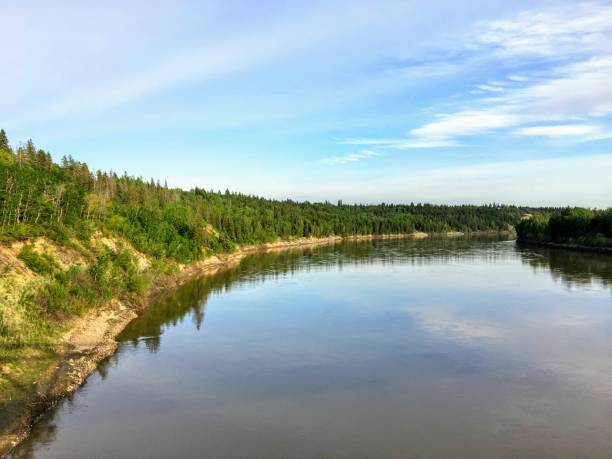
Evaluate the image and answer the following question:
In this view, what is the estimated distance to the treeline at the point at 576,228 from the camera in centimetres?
10475

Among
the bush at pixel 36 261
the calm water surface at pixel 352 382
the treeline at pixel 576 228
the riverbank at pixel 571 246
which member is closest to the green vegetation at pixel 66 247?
the bush at pixel 36 261

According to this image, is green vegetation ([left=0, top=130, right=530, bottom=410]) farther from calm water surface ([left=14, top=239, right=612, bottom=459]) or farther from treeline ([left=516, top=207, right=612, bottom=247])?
treeline ([left=516, top=207, right=612, bottom=247])

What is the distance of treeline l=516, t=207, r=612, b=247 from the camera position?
105 metres

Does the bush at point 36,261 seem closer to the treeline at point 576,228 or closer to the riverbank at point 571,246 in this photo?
the riverbank at point 571,246

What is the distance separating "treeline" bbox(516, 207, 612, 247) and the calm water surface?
63809 mm

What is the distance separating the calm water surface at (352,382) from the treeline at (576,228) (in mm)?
63809

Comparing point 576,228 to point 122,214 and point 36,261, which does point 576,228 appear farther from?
point 36,261

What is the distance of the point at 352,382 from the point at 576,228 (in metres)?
108

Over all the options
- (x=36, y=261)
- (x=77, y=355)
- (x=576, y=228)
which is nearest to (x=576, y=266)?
(x=576, y=228)

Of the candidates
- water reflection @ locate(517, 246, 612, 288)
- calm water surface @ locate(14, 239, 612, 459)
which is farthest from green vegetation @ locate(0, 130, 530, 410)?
water reflection @ locate(517, 246, 612, 288)

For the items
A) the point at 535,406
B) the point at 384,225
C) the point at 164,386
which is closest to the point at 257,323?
the point at 164,386

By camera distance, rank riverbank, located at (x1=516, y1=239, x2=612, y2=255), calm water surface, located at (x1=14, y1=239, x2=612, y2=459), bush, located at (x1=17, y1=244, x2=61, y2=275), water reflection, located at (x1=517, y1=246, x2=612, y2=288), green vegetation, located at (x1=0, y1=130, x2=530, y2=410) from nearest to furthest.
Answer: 1. calm water surface, located at (x1=14, y1=239, x2=612, y2=459)
2. green vegetation, located at (x1=0, y1=130, x2=530, y2=410)
3. bush, located at (x1=17, y1=244, x2=61, y2=275)
4. water reflection, located at (x1=517, y1=246, x2=612, y2=288)
5. riverbank, located at (x1=516, y1=239, x2=612, y2=255)

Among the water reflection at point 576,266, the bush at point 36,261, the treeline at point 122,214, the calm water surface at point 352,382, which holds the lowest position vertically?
the calm water surface at point 352,382

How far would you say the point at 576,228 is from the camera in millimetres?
114688
